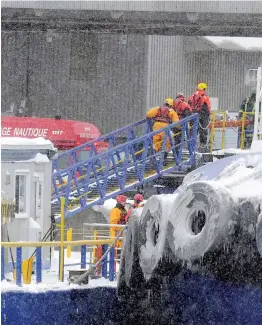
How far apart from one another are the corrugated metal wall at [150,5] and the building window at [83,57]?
927cm

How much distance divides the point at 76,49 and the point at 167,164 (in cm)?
1501

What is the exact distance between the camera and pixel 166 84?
33125 millimetres

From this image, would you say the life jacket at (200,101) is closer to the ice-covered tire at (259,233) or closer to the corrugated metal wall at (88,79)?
the ice-covered tire at (259,233)

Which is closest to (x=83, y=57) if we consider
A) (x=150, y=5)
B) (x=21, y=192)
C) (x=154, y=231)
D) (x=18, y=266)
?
(x=150, y=5)

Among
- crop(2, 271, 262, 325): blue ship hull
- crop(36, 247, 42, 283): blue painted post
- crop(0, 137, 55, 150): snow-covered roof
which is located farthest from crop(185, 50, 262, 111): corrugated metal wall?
crop(36, 247, 42, 283): blue painted post

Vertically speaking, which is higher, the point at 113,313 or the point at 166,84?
the point at 166,84

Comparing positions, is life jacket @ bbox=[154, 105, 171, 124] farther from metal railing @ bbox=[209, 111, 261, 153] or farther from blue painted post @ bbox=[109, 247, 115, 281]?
blue painted post @ bbox=[109, 247, 115, 281]

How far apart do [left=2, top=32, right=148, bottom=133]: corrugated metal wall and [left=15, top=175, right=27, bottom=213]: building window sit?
18131 millimetres

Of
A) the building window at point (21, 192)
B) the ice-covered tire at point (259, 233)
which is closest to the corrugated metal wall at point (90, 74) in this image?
the building window at point (21, 192)

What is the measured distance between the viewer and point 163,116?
18734 mm

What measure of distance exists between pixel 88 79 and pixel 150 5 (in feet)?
31.6

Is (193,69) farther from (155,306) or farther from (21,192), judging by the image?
(155,306)

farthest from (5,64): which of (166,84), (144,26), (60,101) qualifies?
(144,26)

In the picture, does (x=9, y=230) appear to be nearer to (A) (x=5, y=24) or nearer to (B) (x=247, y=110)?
(B) (x=247, y=110)
